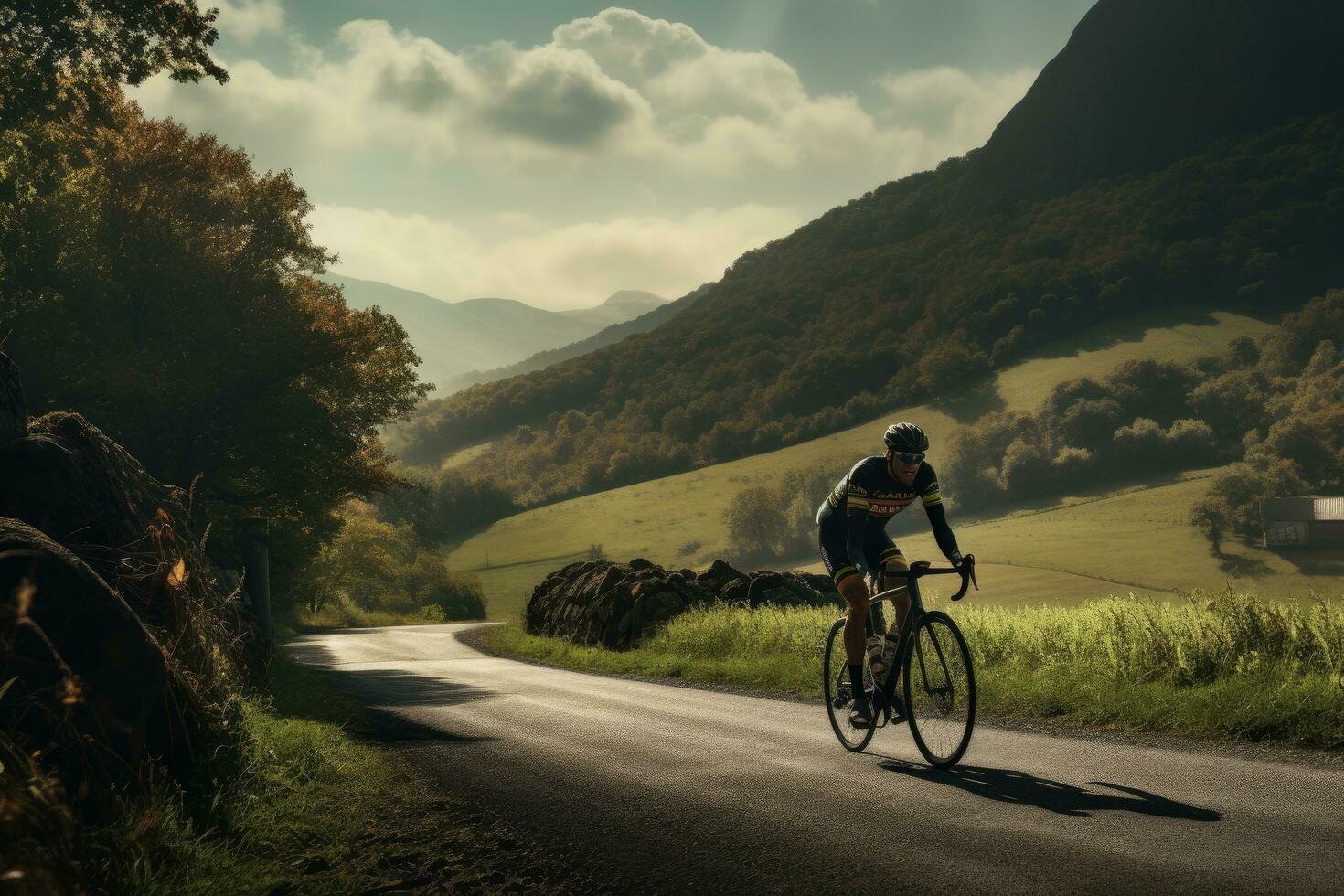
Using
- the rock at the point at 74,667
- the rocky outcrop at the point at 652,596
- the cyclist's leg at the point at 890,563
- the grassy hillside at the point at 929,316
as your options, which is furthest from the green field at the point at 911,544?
the rock at the point at 74,667

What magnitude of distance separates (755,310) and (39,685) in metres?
190

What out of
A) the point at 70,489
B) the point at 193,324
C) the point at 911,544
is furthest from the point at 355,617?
the point at 911,544

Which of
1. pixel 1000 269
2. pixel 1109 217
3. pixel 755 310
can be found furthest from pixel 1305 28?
pixel 755 310

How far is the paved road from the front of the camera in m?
4.66

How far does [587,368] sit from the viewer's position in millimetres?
191625

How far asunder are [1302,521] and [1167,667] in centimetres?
10183

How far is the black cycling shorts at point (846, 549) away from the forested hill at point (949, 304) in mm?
142686

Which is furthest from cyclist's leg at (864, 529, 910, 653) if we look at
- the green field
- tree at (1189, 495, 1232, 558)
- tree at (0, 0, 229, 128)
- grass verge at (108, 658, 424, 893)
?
tree at (1189, 495, 1232, 558)

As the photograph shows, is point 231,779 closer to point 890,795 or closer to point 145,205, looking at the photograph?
point 890,795

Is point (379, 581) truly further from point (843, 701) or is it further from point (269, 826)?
point (269, 826)

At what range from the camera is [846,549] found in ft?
27.2

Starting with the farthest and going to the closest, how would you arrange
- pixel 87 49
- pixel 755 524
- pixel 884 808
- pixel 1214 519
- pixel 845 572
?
pixel 755 524 → pixel 1214 519 → pixel 87 49 → pixel 845 572 → pixel 884 808

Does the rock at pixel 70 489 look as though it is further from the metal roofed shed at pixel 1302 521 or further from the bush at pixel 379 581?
the metal roofed shed at pixel 1302 521

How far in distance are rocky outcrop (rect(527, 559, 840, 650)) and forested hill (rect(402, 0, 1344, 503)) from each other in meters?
126
